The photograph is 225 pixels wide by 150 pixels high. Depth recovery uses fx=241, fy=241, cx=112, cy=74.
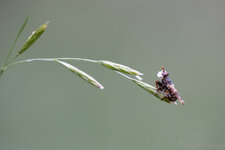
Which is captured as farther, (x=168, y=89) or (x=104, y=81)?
(x=104, y=81)

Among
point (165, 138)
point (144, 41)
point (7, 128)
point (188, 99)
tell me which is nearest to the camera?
point (7, 128)

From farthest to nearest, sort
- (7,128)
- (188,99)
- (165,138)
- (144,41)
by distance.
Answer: (144,41)
(188,99)
(165,138)
(7,128)

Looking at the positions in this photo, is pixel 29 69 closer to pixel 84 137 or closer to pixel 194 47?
pixel 84 137

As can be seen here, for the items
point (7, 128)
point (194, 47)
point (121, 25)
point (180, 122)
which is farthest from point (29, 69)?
point (194, 47)

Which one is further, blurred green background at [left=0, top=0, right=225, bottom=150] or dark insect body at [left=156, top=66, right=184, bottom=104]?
blurred green background at [left=0, top=0, right=225, bottom=150]

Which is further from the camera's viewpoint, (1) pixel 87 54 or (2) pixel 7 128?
(1) pixel 87 54

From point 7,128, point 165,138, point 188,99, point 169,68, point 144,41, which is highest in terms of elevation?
point 144,41

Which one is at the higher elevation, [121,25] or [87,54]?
[121,25]

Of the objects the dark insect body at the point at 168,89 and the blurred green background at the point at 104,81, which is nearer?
the dark insect body at the point at 168,89

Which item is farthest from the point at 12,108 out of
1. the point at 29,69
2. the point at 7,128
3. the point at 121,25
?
the point at 121,25

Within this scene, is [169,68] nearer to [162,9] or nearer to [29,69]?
[162,9]
